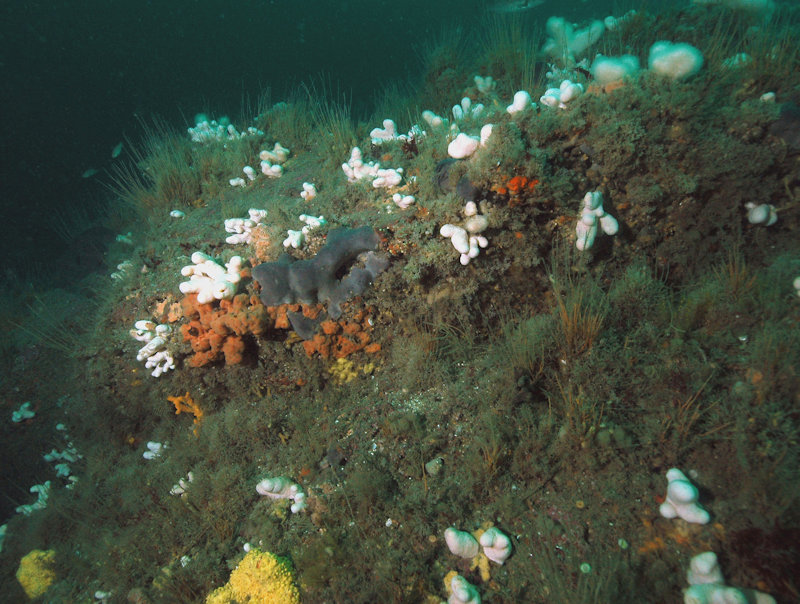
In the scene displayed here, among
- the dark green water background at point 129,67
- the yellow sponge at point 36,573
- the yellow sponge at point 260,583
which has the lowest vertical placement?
the yellow sponge at point 36,573

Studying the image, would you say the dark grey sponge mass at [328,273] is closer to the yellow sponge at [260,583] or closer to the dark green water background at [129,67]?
the yellow sponge at [260,583]

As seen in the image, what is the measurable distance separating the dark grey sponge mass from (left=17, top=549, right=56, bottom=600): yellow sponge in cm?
351

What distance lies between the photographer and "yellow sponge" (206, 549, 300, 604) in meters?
2.59

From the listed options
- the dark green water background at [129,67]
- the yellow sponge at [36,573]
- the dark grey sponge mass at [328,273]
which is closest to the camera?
the dark grey sponge mass at [328,273]

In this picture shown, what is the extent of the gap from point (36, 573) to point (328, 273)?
168 inches

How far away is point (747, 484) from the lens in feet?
7.38

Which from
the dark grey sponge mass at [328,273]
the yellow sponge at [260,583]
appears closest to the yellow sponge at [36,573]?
the yellow sponge at [260,583]

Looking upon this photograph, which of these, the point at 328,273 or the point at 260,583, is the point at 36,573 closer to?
the point at 260,583

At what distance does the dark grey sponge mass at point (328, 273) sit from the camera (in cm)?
357

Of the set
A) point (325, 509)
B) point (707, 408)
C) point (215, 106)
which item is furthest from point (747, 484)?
point (215, 106)

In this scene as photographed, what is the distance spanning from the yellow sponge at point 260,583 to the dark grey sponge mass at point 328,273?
2.07 m

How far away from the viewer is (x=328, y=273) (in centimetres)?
359

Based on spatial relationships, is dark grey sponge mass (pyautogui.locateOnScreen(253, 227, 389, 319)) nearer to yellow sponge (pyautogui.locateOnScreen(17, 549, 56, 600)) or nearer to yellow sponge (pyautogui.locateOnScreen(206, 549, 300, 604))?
yellow sponge (pyautogui.locateOnScreen(206, 549, 300, 604))

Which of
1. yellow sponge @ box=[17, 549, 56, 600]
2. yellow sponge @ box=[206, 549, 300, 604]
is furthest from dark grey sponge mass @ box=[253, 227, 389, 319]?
yellow sponge @ box=[17, 549, 56, 600]
